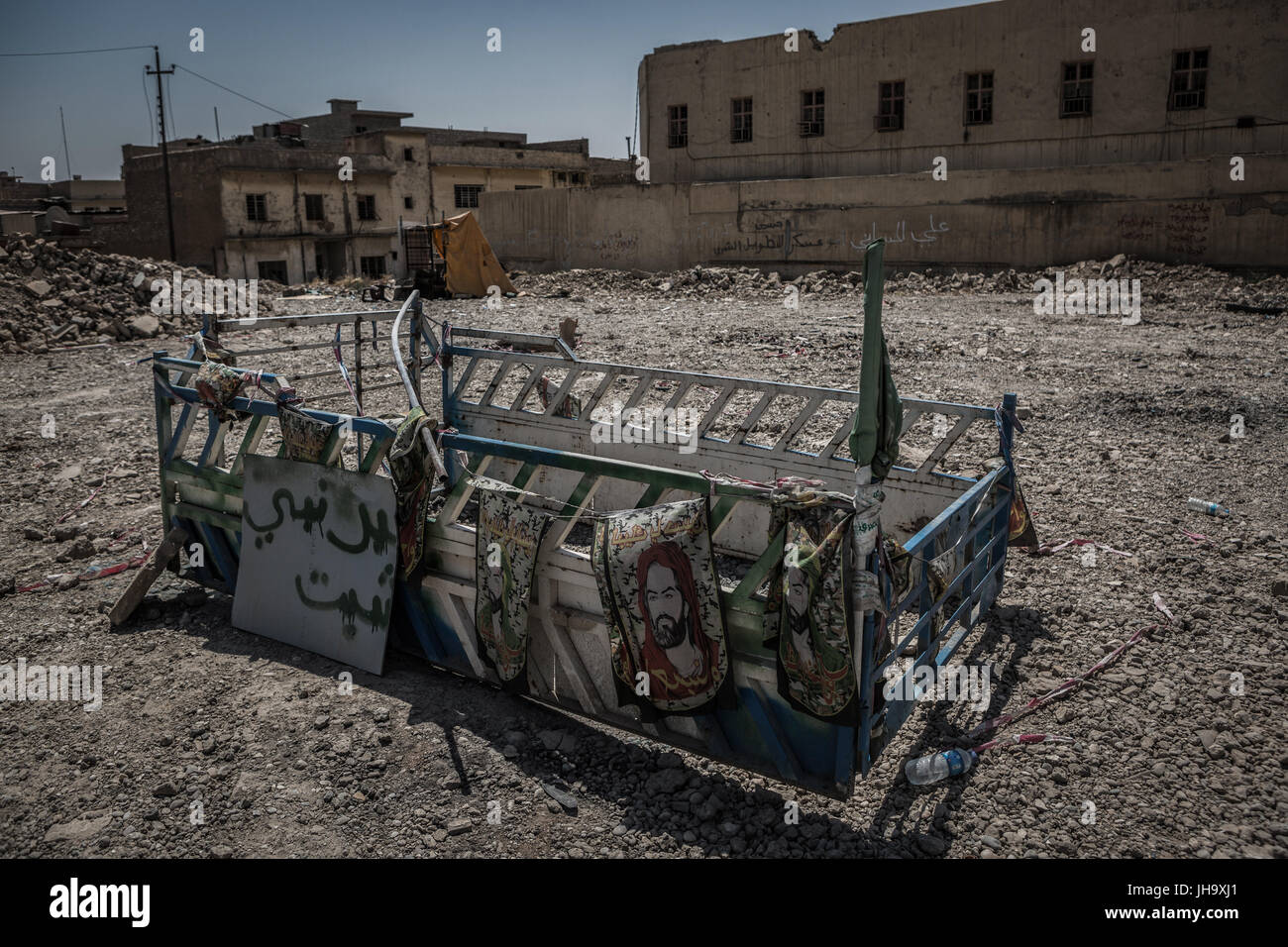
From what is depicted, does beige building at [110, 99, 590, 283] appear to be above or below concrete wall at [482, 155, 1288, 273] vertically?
above

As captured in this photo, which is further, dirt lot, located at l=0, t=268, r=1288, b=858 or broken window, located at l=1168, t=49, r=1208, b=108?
broken window, located at l=1168, t=49, r=1208, b=108

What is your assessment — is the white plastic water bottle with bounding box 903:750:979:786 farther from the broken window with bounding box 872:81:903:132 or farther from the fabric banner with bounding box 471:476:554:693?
the broken window with bounding box 872:81:903:132

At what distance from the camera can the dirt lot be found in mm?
3201

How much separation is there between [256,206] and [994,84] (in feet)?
83.3

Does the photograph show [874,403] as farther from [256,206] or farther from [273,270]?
[273,270]

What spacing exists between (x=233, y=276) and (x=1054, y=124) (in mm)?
27655

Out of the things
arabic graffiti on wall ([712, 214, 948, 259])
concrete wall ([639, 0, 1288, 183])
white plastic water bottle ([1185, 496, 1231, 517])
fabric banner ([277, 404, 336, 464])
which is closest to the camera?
fabric banner ([277, 404, 336, 464])

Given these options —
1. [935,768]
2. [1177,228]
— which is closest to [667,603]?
[935,768]

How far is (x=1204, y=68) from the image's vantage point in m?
22.6

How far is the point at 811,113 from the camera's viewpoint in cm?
2777

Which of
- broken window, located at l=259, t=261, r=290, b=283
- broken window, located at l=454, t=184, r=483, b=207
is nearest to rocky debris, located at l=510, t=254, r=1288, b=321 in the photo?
broken window, located at l=259, t=261, r=290, b=283

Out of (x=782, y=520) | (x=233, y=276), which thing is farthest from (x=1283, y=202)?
(x=233, y=276)

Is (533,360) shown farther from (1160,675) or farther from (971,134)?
(971,134)

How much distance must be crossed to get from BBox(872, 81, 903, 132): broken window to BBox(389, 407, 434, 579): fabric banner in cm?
2577
